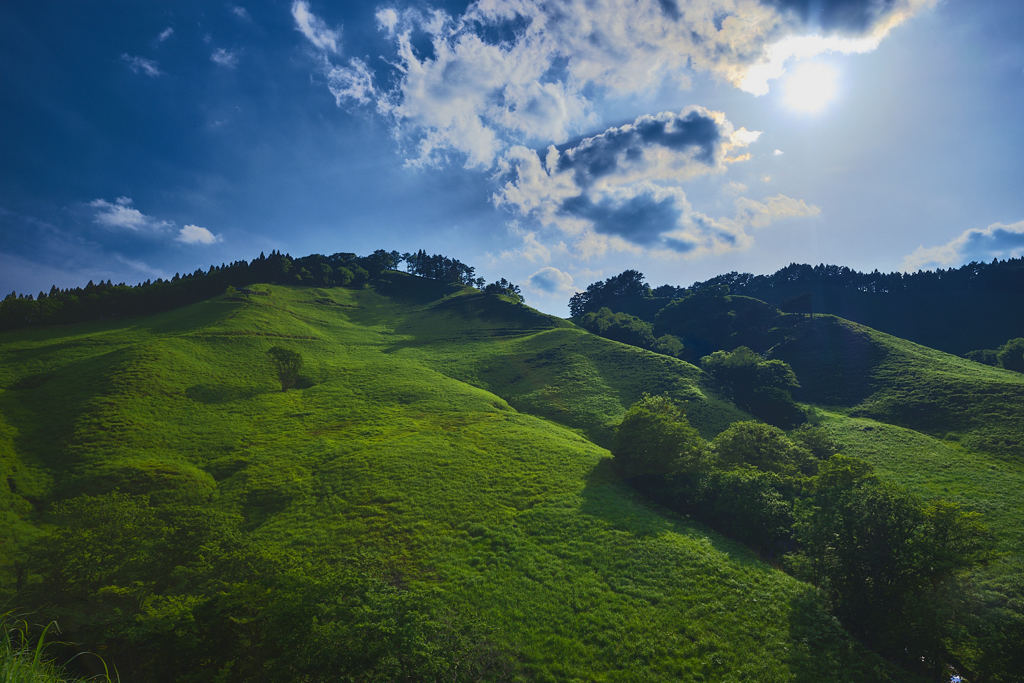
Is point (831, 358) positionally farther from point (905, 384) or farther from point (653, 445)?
point (653, 445)

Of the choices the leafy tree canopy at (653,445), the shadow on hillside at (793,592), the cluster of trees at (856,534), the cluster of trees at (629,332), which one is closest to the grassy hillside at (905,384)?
the cluster of trees at (629,332)

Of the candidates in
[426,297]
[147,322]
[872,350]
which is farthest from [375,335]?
[872,350]

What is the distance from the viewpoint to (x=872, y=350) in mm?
101812

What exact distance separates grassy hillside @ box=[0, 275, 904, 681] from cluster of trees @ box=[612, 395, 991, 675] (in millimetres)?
2114

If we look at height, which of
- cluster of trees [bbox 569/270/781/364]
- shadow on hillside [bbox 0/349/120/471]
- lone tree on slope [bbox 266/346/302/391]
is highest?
cluster of trees [bbox 569/270/781/364]

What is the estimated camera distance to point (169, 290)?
412 ft

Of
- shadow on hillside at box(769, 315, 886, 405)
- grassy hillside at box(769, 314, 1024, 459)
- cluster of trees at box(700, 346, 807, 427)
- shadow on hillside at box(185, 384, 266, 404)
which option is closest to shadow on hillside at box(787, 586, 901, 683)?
grassy hillside at box(769, 314, 1024, 459)

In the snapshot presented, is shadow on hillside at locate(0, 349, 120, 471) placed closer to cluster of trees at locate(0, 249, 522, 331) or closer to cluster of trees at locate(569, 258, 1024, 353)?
cluster of trees at locate(0, 249, 522, 331)

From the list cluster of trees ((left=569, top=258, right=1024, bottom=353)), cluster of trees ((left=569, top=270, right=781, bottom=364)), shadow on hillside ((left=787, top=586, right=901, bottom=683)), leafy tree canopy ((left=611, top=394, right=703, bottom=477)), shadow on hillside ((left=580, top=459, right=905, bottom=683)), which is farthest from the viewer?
cluster of trees ((left=569, top=258, right=1024, bottom=353))

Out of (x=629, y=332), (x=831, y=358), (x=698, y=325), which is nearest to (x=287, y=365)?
(x=629, y=332)

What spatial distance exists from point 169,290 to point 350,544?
14053 centimetres

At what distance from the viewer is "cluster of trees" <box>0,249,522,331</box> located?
9212 centimetres

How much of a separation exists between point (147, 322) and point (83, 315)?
1962 centimetres

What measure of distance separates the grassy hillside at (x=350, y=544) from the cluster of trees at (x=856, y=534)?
83.2 inches
